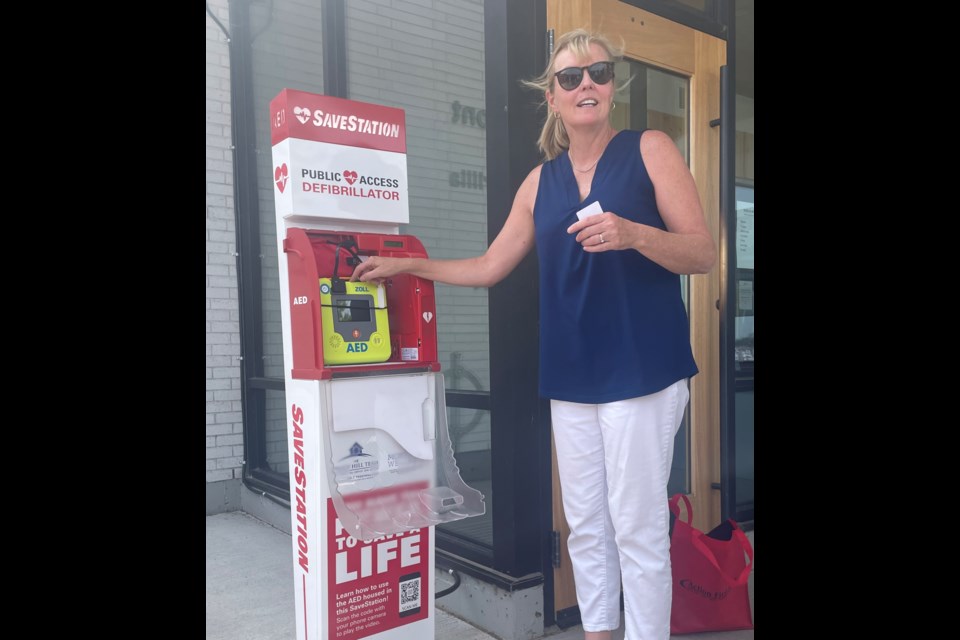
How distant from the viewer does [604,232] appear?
1659 millimetres

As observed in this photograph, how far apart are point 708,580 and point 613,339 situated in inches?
41.2

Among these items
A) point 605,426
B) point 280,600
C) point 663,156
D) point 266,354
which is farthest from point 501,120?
point 266,354

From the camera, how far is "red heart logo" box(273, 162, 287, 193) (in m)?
2.06

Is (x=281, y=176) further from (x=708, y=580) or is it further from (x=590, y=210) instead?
(x=708, y=580)

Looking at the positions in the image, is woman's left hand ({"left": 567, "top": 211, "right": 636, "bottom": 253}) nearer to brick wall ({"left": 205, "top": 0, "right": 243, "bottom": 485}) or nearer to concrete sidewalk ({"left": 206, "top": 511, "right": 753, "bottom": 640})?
concrete sidewalk ({"left": 206, "top": 511, "right": 753, "bottom": 640})

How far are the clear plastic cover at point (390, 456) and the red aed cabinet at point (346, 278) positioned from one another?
5 cm

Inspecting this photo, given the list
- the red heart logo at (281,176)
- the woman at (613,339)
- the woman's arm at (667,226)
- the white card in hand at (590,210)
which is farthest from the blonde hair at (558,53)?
the red heart logo at (281,176)

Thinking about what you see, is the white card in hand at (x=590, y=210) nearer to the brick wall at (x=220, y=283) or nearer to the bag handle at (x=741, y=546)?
the bag handle at (x=741, y=546)

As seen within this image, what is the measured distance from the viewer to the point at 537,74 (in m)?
2.52

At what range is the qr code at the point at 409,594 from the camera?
221 cm

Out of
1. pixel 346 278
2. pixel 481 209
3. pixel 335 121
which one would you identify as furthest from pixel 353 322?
pixel 481 209

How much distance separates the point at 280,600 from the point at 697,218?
2.36 metres

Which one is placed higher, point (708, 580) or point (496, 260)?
point (496, 260)
